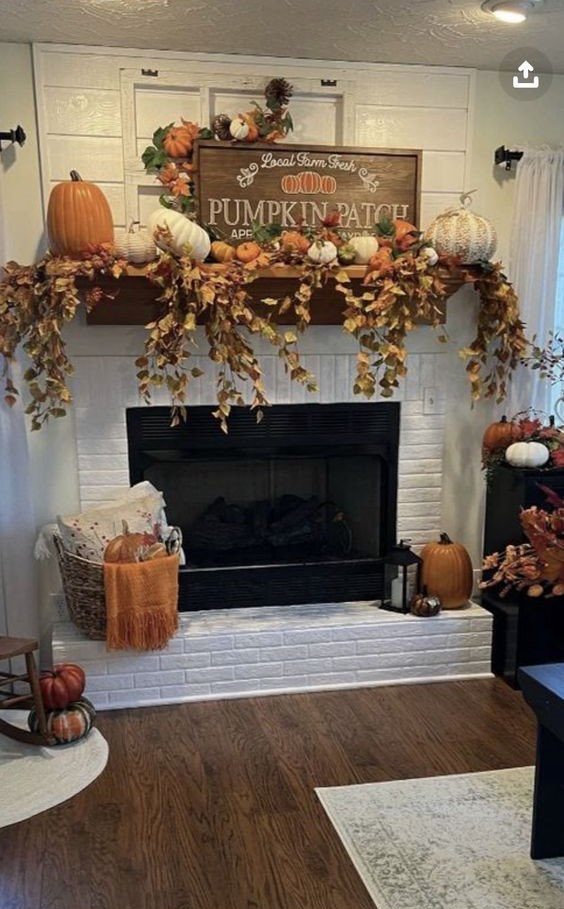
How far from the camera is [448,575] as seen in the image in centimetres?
325

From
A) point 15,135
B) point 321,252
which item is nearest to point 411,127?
point 321,252

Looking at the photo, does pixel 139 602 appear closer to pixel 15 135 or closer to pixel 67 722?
pixel 67 722

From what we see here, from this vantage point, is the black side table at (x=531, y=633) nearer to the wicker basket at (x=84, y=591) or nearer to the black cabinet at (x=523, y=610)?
the black cabinet at (x=523, y=610)

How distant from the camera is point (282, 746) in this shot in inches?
106

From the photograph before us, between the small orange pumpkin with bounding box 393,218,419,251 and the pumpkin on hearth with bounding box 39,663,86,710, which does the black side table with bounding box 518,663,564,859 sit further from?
the small orange pumpkin with bounding box 393,218,419,251

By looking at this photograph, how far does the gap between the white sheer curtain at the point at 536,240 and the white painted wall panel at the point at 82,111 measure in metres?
1.70

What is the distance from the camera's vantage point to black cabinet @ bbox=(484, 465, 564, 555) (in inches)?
120

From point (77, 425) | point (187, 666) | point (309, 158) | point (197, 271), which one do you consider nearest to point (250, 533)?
point (187, 666)

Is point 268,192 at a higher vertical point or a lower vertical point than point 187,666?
higher

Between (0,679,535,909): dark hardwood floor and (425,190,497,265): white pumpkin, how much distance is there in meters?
1.78

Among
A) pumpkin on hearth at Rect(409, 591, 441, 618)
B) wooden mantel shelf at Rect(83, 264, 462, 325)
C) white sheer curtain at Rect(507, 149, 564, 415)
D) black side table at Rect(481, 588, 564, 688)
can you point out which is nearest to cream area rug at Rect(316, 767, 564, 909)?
black side table at Rect(481, 588, 564, 688)

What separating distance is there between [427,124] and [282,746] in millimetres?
2544

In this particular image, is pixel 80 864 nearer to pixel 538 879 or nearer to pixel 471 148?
pixel 538 879

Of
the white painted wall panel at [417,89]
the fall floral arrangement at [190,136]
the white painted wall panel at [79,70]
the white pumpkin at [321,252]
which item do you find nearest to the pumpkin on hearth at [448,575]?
the white pumpkin at [321,252]
